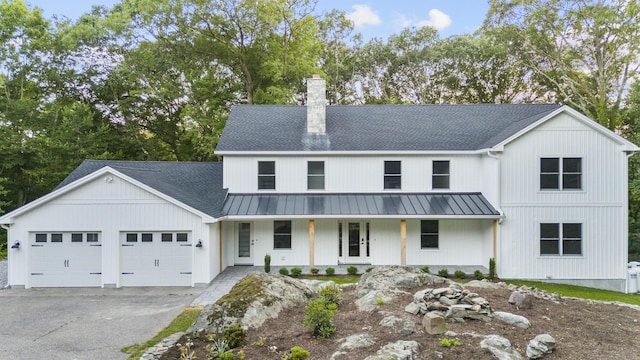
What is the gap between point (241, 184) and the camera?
15336 mm

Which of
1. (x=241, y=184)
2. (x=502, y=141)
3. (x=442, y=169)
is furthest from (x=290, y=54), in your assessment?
(x=502, y=141)

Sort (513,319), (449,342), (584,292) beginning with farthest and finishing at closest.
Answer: (584,292) < (513,319) < (449,342)

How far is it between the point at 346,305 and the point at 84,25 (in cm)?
2864

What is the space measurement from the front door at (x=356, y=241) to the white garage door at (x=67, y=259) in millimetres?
9567

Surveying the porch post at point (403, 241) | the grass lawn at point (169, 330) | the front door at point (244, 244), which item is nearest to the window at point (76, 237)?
the grass lawn at point (169, 330)

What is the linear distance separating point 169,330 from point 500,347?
7133 mm

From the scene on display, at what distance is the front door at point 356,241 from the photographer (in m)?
15.0

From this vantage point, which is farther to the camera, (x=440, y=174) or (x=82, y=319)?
(x=440, y=174)

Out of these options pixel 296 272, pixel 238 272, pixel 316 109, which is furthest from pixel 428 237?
pixel 238 272

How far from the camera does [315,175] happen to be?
15422 mm

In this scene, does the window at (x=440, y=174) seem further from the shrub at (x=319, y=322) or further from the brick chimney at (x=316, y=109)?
the shrub at (x=319, y=322)

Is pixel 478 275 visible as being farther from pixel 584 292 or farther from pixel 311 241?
pixel 311 241

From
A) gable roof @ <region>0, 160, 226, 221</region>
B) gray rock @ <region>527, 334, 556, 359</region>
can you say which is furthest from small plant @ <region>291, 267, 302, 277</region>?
gray rock @ <region>527, 334, 556, 359</region>

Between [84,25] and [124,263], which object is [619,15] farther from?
[84,25]
